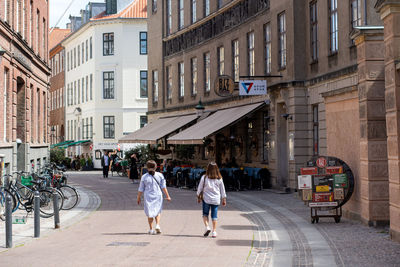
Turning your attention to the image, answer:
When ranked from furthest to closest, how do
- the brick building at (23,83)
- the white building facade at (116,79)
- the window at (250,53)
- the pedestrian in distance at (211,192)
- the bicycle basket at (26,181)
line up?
the white building facade at (116,79) → the window at (250,53) → the brick building at (23,83) → the bicycle basket at (26,181) → the pedestrian in distance at (211,192)

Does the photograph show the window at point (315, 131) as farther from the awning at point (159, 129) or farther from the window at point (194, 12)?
the window at point (194, 12)

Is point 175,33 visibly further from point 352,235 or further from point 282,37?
point 352,235

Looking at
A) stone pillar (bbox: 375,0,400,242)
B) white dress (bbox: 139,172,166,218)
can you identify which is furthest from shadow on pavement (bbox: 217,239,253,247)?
stone pillar (bbox: 375,0,400,242)

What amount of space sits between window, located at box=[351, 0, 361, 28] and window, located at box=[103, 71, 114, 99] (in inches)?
1612

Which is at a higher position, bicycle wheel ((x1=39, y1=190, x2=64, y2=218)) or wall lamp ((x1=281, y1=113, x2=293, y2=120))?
wall lamp ((x1=281, y1=113, x2=293, y2=120))

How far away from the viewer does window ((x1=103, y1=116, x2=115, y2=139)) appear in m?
60.1

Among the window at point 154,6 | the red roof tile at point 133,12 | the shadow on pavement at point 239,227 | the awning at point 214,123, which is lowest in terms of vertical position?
the shadow on pavement at point 239,227

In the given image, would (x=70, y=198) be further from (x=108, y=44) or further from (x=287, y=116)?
(x=108, y=44)

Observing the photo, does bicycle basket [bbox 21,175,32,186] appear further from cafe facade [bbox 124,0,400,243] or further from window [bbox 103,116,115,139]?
window [bbox 103,116,115,139]

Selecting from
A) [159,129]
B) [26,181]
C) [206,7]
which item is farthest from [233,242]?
[159,129]

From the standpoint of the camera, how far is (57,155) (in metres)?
58.1

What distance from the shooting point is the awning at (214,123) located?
87.6ft

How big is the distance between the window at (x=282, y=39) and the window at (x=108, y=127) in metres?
35.6

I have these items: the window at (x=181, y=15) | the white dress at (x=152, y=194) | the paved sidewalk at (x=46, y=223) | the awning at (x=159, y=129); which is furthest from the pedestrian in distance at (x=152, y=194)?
the window at (x=181, y=15)
